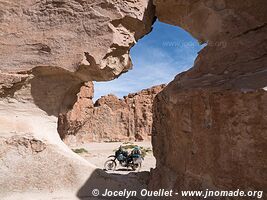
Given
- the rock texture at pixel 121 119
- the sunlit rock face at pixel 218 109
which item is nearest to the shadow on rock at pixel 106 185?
the sunlit rock face at pixel 218 109

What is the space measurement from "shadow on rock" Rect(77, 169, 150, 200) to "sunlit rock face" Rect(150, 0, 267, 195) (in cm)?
44

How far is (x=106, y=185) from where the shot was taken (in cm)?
532

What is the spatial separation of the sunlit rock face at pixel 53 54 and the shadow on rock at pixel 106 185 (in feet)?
0.41

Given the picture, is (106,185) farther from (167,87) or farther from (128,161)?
(128,161)

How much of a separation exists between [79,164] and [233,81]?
9.78 ft

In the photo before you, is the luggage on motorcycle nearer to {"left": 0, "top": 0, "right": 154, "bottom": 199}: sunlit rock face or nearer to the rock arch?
the rock arch

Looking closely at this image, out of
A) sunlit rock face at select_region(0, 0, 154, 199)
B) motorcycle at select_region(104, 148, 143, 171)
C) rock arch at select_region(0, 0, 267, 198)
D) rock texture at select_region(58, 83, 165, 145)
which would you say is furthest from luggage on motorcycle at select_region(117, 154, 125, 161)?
rock texture at select_region(58, 83, 165, 145)

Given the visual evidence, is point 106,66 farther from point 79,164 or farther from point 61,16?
point 79,164

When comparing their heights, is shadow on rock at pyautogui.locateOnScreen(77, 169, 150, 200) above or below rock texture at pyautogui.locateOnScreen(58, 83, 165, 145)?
below

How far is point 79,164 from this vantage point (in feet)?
17.1

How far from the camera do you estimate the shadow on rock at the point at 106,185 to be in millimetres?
5074

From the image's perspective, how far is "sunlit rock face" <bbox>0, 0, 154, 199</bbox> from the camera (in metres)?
5.25

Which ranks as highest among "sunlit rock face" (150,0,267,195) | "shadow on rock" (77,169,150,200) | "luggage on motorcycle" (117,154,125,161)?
"sunlit rock face" (150,0,267,195)

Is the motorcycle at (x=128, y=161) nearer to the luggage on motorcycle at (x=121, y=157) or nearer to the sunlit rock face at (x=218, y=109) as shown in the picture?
the luggage on motorcycle at (x=121, y=157)
